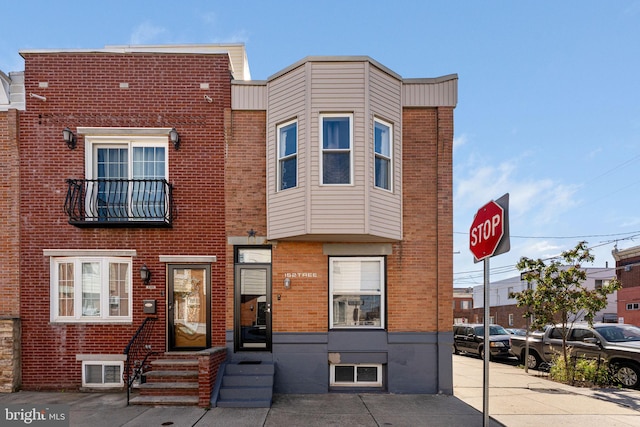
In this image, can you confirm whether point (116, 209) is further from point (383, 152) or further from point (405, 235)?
point (405, 235)

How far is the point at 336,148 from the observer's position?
8.07 metres

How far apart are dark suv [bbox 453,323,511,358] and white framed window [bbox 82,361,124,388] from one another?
42.1ft

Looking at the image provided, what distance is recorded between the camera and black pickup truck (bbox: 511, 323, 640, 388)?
9.21 m

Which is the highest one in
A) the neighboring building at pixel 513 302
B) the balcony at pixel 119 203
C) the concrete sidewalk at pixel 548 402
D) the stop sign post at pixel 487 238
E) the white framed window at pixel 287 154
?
the white framed window at pixel 287 154

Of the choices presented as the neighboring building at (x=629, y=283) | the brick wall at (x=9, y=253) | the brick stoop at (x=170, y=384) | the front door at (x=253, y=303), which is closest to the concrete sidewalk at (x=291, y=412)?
the brick stoop at (x=170, y=384)

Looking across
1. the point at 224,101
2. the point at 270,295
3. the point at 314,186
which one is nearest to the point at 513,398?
the point at 270,295

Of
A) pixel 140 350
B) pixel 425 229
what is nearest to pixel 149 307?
pixel 140 350

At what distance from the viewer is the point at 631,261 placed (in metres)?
27.9

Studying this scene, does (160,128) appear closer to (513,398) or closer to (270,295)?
(270,295)

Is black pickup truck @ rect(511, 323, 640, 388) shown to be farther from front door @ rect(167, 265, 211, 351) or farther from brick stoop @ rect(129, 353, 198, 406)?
brick stoop @ rect(129, 353, 198, 406)

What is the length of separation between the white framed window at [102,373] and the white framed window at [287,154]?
5.42m

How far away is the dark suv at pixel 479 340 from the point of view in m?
14.8

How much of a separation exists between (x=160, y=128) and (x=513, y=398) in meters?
9.79

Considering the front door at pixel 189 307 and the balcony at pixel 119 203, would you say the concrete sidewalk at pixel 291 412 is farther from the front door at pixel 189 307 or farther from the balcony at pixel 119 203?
the balcony at pixel 119 203
